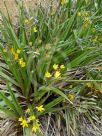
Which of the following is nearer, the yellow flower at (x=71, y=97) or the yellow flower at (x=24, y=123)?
the yellow flower at (x=24, y=123)

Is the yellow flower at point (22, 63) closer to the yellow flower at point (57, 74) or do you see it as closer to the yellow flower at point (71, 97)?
the yellow flower at point (57, 74)

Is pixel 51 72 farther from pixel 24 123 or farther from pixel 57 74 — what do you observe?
pixel 24 123

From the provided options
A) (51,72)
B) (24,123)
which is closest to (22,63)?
(51,72)

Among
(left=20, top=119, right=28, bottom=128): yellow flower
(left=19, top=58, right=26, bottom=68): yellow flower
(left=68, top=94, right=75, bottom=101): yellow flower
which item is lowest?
(left=20, top=119, right=28, bottom=128): yellow flower

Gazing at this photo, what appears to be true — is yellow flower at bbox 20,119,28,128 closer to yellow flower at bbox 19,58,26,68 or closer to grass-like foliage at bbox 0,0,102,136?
grass-like foliage at bbox 0,0,102,136

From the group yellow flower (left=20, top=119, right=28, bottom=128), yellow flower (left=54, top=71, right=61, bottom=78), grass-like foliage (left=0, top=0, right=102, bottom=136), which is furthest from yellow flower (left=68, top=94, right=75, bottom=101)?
yellow flower (left=20, top=119, right=28, bottom=128)

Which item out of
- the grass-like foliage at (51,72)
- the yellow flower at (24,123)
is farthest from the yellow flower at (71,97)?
the yellow flower at (24,123)

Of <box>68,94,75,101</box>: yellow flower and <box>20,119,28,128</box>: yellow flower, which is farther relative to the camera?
<box>68,94,75,101</box>: yellow flower

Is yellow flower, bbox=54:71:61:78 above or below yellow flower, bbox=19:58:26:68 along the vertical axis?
below

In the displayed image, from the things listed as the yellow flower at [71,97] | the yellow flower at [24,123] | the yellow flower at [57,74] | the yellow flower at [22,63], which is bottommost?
the yellow flower at [24,123]
